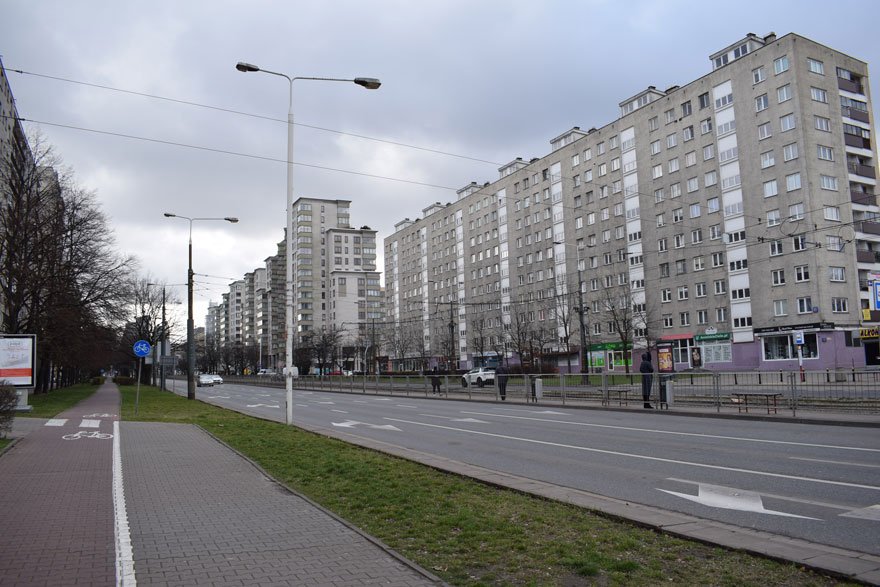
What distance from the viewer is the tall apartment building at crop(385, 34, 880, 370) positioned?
49.6 meters

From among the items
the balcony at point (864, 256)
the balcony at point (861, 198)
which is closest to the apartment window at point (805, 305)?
the balcony at point (864, 256)

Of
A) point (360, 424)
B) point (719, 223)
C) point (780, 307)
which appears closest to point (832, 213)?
point (780, 307)

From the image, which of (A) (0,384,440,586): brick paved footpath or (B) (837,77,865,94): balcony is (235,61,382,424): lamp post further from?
(B) (837,77,865,94): balcony

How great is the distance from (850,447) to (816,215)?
44.0 metres

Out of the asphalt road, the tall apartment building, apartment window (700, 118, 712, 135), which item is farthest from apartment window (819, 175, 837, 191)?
the asphalt road

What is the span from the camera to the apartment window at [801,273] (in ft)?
161

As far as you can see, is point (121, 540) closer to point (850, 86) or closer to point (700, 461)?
point (700, 461)

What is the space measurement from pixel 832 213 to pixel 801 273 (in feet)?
18.0

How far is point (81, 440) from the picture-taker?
1426 centimetres

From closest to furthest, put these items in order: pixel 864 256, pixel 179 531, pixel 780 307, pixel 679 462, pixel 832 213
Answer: pixel 179 531, pixel 679 462, pixel 832 213, pixel 864 256, pixel 780 307

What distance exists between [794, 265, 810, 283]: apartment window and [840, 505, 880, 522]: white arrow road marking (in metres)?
47.9

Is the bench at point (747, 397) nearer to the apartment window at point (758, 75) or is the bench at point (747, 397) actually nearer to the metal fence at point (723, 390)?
the metal fence at point (723, 390)

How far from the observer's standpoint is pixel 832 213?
5025 centimetres

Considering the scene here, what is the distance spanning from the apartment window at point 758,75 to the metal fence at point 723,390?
39.5m
